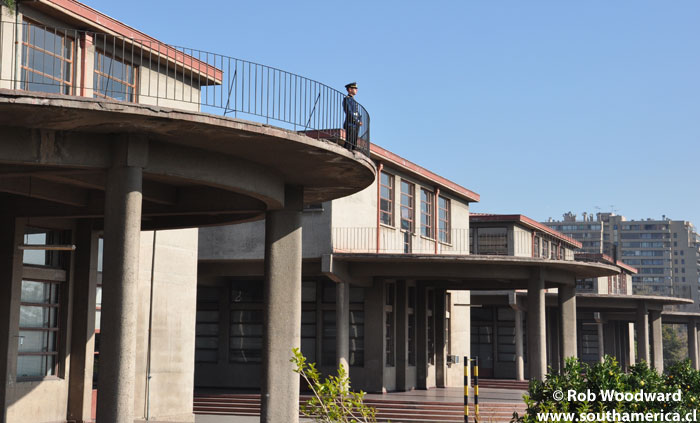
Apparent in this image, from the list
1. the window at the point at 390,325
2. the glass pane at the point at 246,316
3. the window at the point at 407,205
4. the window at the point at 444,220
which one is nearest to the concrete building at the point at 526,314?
the window at the point at 444,220

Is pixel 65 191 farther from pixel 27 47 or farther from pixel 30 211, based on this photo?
pixel 27 47

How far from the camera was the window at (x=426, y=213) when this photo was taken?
36094mm

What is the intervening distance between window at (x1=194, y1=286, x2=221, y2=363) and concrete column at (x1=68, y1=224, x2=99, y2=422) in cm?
1358

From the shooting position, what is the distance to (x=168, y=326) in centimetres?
2283

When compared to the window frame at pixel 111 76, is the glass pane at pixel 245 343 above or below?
below

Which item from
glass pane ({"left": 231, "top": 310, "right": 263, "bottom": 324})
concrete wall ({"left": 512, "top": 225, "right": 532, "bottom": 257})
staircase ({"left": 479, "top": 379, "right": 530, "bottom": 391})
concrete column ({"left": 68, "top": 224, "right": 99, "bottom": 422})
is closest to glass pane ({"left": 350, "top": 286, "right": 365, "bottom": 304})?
glass pane ({"left": 231, "top": 310, "right": 263, "bottom": 324})

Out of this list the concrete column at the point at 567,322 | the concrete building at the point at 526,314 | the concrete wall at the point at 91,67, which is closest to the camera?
the concrete wall at the point at 91,67

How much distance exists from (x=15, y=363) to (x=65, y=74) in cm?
567

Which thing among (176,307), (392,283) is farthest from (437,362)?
(176,307)

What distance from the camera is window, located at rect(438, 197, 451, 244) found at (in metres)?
38.2

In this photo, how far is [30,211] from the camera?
60.5 ft

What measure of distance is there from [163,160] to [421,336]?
23.2 metres

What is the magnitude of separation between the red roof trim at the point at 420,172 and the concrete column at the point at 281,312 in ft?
42.2

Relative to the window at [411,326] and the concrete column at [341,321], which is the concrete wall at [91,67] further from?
the window at [411,326]
